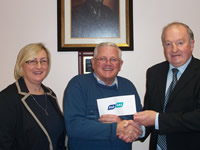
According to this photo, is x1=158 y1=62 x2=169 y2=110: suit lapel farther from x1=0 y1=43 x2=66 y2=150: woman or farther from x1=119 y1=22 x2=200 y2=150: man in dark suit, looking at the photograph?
x1=0 y1=43 x2=66 y2=150: woman

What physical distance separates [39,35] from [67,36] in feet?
1.32

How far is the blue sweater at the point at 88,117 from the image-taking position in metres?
1.71

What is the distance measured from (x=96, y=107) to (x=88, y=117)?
0.41ft

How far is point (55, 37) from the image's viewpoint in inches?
105

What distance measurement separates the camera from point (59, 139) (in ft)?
6.52

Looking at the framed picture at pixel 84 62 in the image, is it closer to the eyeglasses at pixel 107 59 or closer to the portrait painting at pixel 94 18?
the portrait painting at pixel 94 18

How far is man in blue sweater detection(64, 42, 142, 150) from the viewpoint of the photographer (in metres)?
1.72

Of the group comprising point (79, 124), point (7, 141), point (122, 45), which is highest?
point (122, 45)

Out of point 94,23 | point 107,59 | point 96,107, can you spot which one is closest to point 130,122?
point 96,107

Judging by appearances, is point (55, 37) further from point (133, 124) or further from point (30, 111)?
point (133, 124)

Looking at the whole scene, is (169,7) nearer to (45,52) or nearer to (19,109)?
(45,52)

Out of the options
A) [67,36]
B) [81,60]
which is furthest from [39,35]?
[81,60]

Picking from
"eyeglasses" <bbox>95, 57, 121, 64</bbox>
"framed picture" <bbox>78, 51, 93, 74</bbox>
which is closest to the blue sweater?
"eyeglasses" <bbox>95, 57, 121, 64</bbox>

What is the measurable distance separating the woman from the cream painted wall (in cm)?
59
